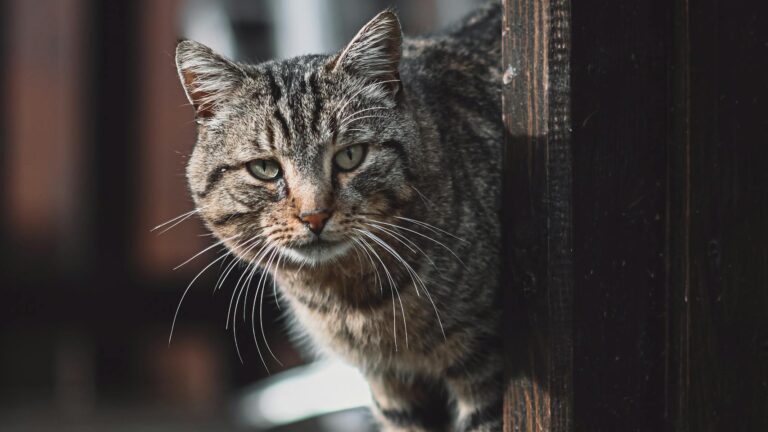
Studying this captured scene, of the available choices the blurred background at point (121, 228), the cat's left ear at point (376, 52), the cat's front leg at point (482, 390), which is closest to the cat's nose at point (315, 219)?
the cat's left ear at point (376, 52)

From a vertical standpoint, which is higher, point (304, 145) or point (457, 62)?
point (457, 62)

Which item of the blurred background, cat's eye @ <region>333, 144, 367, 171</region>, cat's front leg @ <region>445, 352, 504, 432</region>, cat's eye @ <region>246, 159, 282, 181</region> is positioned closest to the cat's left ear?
cat's eye @ <region>333, 144, 367, 171</region>

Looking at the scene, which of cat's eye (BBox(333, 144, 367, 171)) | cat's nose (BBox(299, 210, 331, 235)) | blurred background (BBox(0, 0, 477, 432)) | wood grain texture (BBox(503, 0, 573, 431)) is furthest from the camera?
blurred background (BBox(0, 0, 477, 432))

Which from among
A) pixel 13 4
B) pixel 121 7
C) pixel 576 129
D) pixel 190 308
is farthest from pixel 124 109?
pixel 576 129

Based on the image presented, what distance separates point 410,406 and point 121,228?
3214 millimetres

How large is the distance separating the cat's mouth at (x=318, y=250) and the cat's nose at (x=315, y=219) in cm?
3

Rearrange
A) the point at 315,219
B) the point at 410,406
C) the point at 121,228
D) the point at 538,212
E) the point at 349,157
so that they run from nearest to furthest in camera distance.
A: the point at 538,212, the point at 315,219, the point at 349,157, the point at 410,406, the point at 121,228

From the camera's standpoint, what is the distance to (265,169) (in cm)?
211

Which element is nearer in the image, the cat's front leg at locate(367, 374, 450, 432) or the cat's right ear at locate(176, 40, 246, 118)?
the cat's right ear at locate(176, 40, 246, 118)

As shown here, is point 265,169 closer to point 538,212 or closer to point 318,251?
point 318,251

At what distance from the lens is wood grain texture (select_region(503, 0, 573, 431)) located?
5.62 ft

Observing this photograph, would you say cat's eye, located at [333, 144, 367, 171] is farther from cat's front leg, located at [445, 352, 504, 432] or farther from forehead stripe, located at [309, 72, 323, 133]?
cat's front leg, located at [445, 352, 504, 432]

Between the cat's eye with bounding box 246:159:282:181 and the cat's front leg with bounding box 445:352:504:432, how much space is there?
0.60 m

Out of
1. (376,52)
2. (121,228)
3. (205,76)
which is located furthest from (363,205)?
(121,228)
